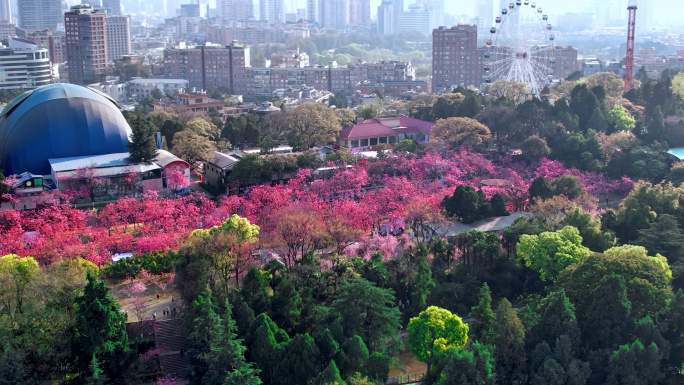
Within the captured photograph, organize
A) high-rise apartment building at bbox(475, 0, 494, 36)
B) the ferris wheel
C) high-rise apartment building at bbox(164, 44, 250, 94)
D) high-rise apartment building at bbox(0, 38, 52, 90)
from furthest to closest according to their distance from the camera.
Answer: high-rise apartment building at bbox(475, 0, 494, 36) → high-rise apartment building at bbox(164, 44, 250, 94) → high-rise apartment building at bbox(0, 38, 52, 90) → the ferris wheel

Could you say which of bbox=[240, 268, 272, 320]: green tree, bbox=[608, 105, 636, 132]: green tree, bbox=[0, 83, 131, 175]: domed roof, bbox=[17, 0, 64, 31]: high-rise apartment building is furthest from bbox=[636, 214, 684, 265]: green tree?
bbox=[17, 0, 64, 31]: high-rise apartment building

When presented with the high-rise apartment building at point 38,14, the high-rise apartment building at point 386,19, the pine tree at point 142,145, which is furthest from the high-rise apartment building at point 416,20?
the pine tree at point 142,145

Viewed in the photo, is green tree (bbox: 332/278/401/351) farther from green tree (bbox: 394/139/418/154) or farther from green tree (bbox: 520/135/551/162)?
green tree (bbox: 520/135/551/162)

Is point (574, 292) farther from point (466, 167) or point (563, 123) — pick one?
point (563, 123)

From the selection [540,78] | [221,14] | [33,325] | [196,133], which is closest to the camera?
[33,325]

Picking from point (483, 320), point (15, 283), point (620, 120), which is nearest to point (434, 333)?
point (483, 320)

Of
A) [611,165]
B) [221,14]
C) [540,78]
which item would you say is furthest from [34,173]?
[221,14]

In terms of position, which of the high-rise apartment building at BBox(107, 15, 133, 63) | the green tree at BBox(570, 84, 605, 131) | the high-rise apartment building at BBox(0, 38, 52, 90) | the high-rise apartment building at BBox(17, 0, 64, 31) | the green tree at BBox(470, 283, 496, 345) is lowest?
the green tree at BBox(470, 283, 496, 345)
